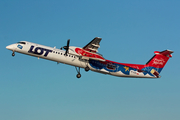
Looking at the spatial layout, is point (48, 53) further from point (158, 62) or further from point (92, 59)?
point (158, 62)

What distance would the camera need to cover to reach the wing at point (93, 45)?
2920 cm

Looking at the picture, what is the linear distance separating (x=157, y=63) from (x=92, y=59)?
11.0m

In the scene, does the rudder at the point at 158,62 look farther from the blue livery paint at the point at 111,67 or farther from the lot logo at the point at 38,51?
the lot logo at the point at 38,51

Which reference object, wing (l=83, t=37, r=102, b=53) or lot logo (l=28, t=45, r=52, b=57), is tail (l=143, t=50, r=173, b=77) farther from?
lot logo (l=28, t=45, r=52, b=57)

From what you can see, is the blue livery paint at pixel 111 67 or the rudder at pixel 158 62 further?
the rudder at pixel 158 62

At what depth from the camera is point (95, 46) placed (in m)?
30.2

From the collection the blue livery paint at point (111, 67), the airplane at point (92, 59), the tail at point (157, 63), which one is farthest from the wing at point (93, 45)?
the tail at point (157, 63)

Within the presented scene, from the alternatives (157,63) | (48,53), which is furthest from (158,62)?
(48,53)

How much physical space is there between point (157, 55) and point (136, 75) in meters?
4.94

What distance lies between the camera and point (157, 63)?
120 feet

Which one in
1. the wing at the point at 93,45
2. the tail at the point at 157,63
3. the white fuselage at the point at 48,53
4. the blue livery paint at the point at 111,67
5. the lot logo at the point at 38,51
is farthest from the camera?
the tail at the point at 157,63

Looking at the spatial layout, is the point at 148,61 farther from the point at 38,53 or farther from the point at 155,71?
the point at 38,53

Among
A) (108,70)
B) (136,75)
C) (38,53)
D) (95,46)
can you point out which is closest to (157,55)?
(136,75)

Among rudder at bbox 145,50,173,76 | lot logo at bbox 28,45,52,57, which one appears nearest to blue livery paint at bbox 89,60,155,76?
rudder at bbox 145,50,173,76
